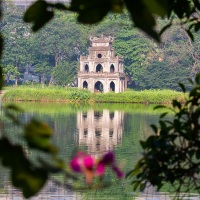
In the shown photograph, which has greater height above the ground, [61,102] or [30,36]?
[30,36]

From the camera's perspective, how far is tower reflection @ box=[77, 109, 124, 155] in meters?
16.0

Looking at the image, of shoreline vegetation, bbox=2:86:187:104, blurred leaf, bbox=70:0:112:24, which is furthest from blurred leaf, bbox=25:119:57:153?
shoreline vegetation, bbox=2:86:187:104

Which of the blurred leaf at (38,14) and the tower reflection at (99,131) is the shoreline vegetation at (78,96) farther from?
the blurred leaf at (38,14)

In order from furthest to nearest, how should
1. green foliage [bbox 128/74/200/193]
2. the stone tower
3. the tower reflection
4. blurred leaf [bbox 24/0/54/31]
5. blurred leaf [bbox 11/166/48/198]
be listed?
1. the stone tower
2. the tower reflection
3. green foliage [bbox 128/74/200/193]
4. blurred leaf [bbox 24/0/54/31]
5. blurred leaf [bbox 11/166/48/198]

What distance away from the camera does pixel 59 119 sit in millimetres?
24266

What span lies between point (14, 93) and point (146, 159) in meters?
34.9

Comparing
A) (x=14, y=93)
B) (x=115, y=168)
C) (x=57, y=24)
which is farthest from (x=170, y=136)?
(x=57, y=24)

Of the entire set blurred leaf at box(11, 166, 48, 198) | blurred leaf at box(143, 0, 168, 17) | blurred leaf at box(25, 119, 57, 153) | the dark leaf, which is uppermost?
the dark leaf

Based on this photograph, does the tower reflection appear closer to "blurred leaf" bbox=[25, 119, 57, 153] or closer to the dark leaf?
the dark leaf

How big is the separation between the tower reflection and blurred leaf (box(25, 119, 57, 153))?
13.4 m

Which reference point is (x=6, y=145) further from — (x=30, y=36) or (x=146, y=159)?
(x=30, y=36)

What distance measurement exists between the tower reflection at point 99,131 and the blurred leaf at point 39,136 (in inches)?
527

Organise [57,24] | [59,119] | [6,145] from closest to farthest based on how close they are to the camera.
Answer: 1. [6,145]
2. [59,119]
3. [57,24]

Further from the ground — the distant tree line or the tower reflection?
the distant tree line
